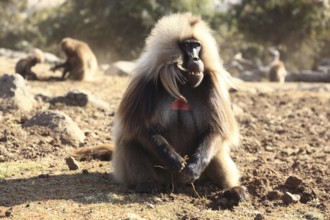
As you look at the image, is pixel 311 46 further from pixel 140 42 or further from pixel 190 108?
pixel 190 108

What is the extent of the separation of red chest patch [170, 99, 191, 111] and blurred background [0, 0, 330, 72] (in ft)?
61.3

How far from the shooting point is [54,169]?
18.6 feet

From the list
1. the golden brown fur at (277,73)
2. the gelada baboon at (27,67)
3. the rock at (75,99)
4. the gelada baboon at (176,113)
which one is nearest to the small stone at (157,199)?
the gelada baboon at (176,113)

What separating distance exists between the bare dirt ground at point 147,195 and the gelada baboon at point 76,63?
4227 mm

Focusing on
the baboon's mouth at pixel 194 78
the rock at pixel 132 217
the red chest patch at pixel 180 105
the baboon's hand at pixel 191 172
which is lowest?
the rock at pixel 132 217

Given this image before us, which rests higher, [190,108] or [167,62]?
[167,62]

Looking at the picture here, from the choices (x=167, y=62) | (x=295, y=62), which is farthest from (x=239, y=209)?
(x=295, y=62)

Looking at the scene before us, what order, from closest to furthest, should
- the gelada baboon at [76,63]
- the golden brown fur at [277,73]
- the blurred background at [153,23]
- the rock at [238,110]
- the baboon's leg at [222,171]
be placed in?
the baboon's leg at [222,171] → the rock at [238,110] → the gelada baboon at [76,63] → the golden brown fur at [277,73] → the blurred background at [153,23]

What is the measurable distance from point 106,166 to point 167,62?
1594 mm

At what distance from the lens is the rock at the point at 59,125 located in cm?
667

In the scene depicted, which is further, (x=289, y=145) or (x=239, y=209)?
(x=289, y=145)

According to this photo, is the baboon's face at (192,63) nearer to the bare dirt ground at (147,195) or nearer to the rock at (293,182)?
the bare dirt ground at (147,195)

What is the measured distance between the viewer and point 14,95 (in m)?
8.00

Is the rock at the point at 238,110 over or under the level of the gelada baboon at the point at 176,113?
under
